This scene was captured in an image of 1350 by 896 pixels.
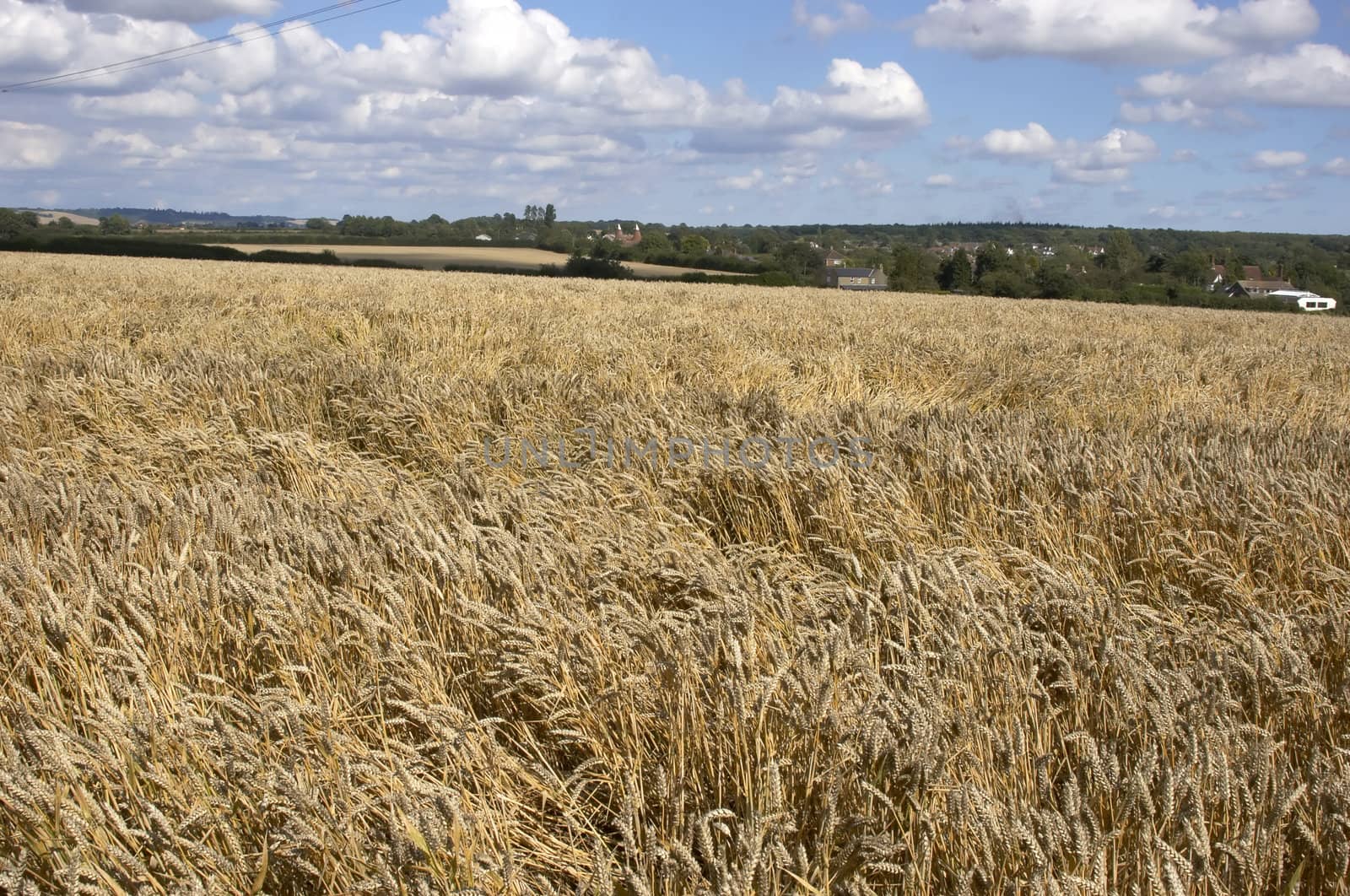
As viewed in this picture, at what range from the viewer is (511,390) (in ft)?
21.1

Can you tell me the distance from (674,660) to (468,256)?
52.7 meters

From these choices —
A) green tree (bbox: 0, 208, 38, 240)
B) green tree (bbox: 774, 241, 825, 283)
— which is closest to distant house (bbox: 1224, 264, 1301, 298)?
green tree (bbox: 774, 241, 825, 283)

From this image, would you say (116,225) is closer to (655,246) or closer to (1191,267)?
(655,246)

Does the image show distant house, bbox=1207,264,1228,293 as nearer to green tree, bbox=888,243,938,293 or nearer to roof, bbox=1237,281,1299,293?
roof, bbox=1237,281,1299,293

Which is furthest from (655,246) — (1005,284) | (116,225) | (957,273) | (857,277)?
(116,225)

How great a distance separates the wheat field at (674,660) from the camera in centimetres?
181

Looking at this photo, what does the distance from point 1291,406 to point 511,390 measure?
5637mm

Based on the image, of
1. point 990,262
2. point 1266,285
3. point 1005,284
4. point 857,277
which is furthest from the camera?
point 1266,285

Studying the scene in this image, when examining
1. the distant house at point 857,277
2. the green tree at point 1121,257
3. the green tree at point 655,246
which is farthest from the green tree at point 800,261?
the green tree at point 1121,257

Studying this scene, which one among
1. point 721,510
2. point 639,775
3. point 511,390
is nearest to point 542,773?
point 639,775

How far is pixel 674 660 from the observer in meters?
2.42

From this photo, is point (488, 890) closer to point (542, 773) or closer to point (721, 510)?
point (542, 773)

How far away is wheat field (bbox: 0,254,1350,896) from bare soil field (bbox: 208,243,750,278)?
1540 inches

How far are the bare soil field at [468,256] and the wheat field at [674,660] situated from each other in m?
39.1
